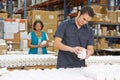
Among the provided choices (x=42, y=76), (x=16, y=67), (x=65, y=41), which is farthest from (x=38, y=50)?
(x=42, y=76)

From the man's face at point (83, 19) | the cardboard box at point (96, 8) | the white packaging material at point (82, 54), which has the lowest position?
the white packaging material at point (82, 54)

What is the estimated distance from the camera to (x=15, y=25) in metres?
8.06

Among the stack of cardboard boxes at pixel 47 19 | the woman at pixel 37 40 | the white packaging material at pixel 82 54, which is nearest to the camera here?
the white packaging material at pixel 82 54

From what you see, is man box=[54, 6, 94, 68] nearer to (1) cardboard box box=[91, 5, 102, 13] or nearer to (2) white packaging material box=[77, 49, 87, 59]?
(2) white packaging material box=[77, 49, 87, 59]

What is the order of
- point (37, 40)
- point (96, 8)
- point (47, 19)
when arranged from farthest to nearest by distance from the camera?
point (47, 19) < point (96, 8) < point (37, 40)

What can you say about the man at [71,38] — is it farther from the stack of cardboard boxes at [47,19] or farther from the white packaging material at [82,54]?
the stack of cardboard boxes at [47,19]

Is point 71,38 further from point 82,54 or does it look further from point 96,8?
point 96,8

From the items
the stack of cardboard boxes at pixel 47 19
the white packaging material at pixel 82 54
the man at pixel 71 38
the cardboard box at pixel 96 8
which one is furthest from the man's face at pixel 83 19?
the stack of cardboard boxes at pixel 47 19

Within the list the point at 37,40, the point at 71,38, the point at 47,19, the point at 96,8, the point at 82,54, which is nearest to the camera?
the point at 82,54

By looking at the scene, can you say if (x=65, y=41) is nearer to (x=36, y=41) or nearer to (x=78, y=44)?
(x=78, y=44)

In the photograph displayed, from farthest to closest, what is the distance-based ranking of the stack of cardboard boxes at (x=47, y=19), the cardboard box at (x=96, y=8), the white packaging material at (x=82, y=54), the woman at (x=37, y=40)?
1. the stack of cardboard boxes at (x=47, y=19)
2. the cardboard box at (x=96, y=8)
3. the woman at (x=37, y=40)
4. the white packaging material at (x=82, y=54)

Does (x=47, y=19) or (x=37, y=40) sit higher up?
(x=47, y=19)

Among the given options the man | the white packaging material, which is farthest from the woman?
the white packaging material

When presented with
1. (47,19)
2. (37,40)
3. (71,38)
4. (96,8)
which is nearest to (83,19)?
(71,38)
